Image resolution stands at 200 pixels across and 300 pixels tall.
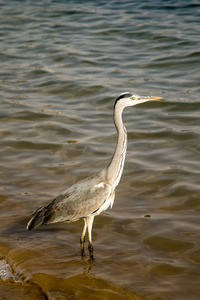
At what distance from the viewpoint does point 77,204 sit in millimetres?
5938

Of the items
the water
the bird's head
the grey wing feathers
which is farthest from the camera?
the bird's head

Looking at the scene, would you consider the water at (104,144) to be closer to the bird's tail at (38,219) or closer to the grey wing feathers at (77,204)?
the bird's tail at (38,219)

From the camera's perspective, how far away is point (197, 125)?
10070 mm

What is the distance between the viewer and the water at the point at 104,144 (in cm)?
570

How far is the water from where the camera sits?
5.70 m

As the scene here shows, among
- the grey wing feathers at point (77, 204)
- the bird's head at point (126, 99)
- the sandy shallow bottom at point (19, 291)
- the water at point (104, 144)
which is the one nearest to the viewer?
the sandy shallow bottom at point (19, 291)

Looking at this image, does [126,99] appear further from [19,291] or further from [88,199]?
[19,291]

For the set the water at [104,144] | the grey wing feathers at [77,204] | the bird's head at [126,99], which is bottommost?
the water at [104,144]

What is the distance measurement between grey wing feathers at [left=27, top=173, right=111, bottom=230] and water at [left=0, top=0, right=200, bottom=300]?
1.43ft

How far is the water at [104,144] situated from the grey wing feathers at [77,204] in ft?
1.43

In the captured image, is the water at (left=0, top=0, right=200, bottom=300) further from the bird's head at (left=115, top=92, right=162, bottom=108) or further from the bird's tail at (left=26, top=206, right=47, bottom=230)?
the bird's head at (left=115, top=92, right=162, bottom=108)

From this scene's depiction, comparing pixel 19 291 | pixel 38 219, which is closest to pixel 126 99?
pixel 38 219

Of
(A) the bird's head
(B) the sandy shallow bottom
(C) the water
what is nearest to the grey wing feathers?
(C) the water

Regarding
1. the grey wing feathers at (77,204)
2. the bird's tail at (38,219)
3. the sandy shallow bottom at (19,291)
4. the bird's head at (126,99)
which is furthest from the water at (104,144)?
the bird's head at (126,99)
